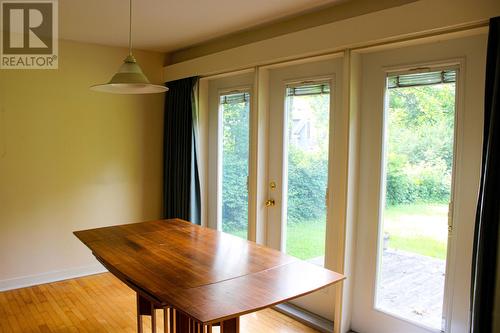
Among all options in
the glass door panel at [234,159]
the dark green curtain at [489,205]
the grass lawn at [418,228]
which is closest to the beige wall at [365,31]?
the dark green curtain at [489,205]

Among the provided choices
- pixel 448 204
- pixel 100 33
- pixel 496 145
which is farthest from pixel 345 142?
pixel 100 33

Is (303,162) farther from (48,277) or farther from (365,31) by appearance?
(48,277)

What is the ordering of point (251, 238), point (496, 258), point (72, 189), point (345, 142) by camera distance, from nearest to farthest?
point (496, 258) → point (345, 142) → point (251, 238) → point (72, 189)

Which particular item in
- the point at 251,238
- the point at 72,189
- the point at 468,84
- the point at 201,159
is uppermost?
the point at 468,84

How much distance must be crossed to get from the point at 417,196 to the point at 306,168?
37.3 inches

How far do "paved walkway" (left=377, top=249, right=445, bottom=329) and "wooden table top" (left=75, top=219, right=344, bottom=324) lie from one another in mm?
940

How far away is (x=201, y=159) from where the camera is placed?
436cm

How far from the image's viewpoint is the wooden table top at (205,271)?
170 cm

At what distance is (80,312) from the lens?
11.2 feet

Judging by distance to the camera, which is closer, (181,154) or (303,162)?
(303,162)

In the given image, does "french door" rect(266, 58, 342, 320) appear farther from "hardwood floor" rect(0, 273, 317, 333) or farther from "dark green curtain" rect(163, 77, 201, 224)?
"dark green curtain" rect(163, 77, 201, 224)

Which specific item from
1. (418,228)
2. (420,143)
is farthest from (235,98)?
(418,228)

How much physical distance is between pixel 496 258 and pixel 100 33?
3.59 metres

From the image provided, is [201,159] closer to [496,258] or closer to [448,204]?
[448,204]
